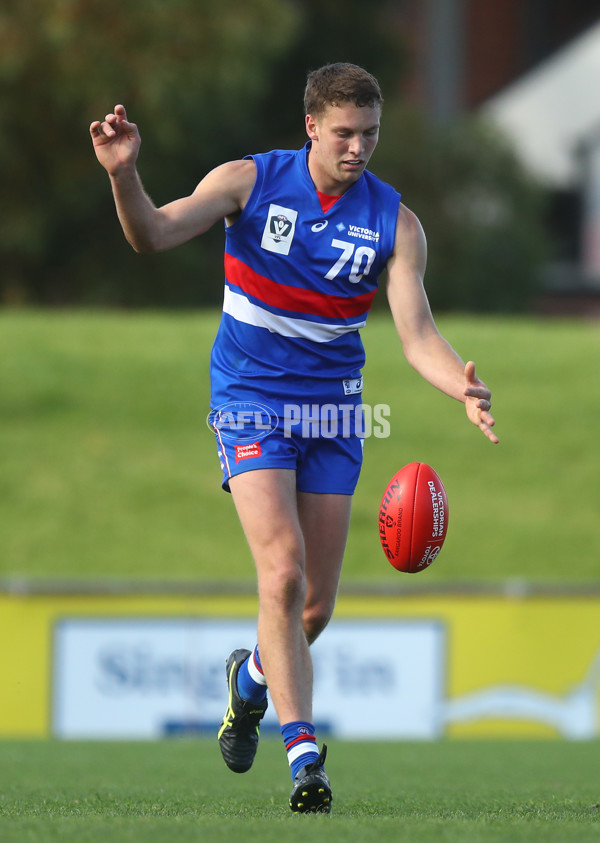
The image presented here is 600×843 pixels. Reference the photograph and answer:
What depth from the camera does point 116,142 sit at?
184 inches

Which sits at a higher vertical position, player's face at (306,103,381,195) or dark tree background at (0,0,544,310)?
dark tree background at (0,0,544,310)

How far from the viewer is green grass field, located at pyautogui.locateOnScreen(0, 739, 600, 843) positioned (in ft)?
12.7

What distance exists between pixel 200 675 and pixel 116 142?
6.79m

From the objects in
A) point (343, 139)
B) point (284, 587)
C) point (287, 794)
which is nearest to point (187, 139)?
point (343, 139)

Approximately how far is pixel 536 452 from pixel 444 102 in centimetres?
2074

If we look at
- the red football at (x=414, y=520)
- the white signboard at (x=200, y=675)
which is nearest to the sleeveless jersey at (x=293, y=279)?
the red football at (x=414, y=520)

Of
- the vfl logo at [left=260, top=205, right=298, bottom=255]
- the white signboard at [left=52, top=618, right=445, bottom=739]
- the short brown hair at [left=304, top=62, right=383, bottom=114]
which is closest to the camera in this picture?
the short brown hair at [left=304, top=62, right=383, bottom=114]

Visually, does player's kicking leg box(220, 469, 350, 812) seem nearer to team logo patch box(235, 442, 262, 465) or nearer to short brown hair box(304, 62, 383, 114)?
team logo patch box(235, 442, 262, 465)

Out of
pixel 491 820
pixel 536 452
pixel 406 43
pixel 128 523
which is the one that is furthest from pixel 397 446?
pixel 406 43

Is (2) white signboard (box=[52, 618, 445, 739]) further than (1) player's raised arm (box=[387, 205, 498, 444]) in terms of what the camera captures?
Yes

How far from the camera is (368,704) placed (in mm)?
10898

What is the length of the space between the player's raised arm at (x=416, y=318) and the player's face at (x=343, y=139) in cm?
33

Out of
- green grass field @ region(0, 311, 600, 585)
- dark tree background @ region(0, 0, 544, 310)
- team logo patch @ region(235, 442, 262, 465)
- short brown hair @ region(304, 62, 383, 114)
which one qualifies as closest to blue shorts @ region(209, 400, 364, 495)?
team logo patch @ region(235, 442, 262, 465)

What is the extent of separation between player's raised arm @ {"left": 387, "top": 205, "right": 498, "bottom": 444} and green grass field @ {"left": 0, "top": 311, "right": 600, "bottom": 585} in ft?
29.8
